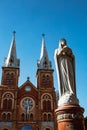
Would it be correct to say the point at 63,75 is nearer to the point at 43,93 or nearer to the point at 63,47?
the point at 63,47

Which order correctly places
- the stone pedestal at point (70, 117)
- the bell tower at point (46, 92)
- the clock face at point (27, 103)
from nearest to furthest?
the stone pedestal at point (70, 117)
the bell tower at point (46, 92)
the clock face at point (27, 103)

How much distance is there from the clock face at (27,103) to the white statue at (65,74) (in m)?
28.0

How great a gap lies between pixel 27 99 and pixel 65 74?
94.4 ft

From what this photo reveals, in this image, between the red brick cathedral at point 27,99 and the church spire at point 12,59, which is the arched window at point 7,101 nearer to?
the red brick cathedral at point 27,99

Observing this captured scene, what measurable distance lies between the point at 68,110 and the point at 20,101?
95.1 feet

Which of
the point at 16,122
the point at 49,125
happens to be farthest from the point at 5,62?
the point at 49,125

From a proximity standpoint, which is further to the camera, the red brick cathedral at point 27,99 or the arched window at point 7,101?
the arched window at point 7,101

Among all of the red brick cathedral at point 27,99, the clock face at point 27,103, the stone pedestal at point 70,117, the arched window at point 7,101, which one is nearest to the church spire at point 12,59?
the red brick cathedral at point 27,99

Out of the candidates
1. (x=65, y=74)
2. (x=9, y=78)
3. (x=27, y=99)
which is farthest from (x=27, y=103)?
(x=65, y=74)

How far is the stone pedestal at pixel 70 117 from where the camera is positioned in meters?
5.38

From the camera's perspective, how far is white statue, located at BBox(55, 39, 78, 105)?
234 inches

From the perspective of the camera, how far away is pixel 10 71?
35906 mm

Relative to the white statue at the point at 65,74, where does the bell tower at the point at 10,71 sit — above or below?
above

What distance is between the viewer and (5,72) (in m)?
35.7
